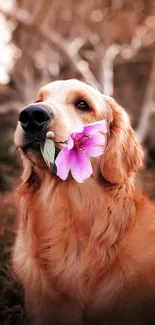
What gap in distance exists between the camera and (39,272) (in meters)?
2.88

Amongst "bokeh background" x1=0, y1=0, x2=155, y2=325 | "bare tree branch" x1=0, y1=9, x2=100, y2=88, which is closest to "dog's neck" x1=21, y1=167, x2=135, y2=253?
"bokeh background" x1=0, y1=0, x2=155, y2=325

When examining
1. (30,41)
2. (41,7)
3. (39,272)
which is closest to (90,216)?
(39,272)

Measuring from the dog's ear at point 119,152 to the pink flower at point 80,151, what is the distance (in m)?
0.48

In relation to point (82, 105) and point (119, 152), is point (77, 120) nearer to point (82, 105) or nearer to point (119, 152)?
point (82, 105)

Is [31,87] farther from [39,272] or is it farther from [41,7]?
[39,272]

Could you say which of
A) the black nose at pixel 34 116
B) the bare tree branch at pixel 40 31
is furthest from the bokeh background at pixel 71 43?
the black nose at pixel 34 116

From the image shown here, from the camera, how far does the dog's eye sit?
2.94 metres

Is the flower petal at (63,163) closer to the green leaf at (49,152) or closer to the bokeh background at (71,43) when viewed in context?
the green leaf at (49,152)

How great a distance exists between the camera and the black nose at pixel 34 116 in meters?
2.53

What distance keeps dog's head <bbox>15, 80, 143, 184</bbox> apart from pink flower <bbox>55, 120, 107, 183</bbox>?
0.81ft

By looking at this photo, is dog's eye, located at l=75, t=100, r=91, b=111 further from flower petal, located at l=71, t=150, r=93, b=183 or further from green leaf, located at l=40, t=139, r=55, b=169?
flower petal, located at l=71, t=150, r=93, b=183

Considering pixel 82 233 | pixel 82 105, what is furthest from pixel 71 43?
pixel 82 233

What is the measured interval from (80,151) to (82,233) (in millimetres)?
665

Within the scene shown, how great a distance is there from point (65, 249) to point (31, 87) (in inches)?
343
